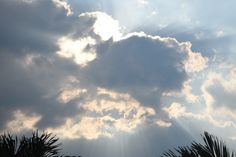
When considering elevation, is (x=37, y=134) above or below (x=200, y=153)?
above

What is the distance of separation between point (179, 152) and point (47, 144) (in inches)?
321

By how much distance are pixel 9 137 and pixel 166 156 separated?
30.3ft

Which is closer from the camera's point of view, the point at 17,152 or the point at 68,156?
the point at 17,152

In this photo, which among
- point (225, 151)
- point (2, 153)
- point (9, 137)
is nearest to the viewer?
point (225, 151)

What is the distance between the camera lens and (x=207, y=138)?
13453mm

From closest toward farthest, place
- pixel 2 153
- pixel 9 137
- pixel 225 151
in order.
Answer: pixel 225 151 → pixel 2 153 → pixel 9 137

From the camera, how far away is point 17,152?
1773 centimetres

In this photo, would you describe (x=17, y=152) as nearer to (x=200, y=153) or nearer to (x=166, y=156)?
(x=166, y=156)

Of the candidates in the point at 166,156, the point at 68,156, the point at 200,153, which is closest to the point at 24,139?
the point at 68,156

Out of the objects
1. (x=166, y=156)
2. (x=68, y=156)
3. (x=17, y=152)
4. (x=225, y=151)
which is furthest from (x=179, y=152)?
(x=17, y=152)

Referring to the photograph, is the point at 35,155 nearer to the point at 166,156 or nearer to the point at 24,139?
the point at 24,139

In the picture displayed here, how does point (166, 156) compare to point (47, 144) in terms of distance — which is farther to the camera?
point (47, 144)

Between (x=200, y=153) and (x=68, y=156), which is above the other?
(x=68, y=156)

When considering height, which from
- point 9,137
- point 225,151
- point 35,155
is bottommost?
point 225,151
